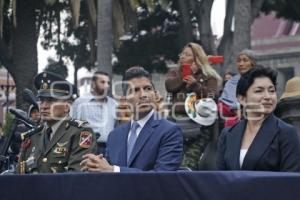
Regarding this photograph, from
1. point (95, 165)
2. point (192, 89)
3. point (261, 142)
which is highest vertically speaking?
point (192, 89)

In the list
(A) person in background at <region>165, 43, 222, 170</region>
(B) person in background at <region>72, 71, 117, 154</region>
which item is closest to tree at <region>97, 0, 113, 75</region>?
(B) person in background at <region>72, 71, 117, 154</region>

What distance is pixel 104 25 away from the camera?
15562 millimetres

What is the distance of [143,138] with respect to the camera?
4.90 meters

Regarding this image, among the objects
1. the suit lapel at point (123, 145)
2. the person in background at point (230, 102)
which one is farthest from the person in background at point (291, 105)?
the suit lapel at point (123, 145)

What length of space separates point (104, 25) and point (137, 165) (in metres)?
11.0

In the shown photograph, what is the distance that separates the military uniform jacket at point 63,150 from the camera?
5.18 meters

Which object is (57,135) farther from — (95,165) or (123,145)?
(95,165)

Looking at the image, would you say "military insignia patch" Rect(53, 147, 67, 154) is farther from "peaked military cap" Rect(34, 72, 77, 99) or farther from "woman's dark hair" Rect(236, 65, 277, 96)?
"woman's dark hair" Rect(236, 65, 277, 96)

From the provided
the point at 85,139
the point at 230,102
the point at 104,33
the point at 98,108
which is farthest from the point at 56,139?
the point at 104,33

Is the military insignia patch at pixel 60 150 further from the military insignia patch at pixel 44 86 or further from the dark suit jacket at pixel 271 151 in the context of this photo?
the dark suit jacket at pixel 271 151

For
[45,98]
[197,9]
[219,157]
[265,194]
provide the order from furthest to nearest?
[197,9] < [45,98] < [219,157] < [265,194]

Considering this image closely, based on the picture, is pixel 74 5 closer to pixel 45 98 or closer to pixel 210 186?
pixel 45 98

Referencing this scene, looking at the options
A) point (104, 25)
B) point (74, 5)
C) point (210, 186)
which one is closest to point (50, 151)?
point (210, 186)

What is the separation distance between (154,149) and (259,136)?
0.71 m
